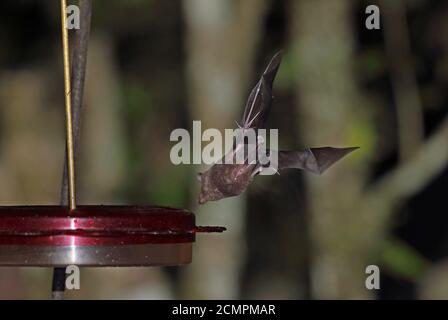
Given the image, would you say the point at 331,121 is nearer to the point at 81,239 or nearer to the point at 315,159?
the point at 315,159

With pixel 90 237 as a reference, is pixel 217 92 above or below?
above

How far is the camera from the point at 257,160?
2125mm

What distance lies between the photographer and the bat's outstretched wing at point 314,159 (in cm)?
203

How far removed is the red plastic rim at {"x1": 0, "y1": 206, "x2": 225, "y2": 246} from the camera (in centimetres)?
200

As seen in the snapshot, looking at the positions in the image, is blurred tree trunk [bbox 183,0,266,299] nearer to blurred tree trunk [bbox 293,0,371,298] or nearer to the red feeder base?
blurred tree trunk [bbox 293,0,371,298]

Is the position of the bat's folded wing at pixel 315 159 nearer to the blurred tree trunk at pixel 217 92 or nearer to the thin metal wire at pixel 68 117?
the thin metal wire at pixel 68 117

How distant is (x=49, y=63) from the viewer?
19.9 feet

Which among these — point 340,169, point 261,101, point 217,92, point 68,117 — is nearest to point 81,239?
point 68,117

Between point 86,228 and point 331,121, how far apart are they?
3.39 m

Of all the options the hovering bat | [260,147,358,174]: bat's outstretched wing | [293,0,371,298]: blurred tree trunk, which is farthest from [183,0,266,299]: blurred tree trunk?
[260,147,358,174]: bat's outstretched wing

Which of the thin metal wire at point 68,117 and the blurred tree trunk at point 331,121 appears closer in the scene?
the thin metal wire at point 68,117

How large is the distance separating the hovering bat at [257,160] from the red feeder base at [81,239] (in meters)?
0.18

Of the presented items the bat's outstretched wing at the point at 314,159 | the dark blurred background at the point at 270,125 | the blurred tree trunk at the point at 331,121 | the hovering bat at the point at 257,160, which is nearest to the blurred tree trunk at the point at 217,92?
the dark blurred background at the point at 270,125

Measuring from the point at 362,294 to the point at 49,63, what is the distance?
6.73ft
